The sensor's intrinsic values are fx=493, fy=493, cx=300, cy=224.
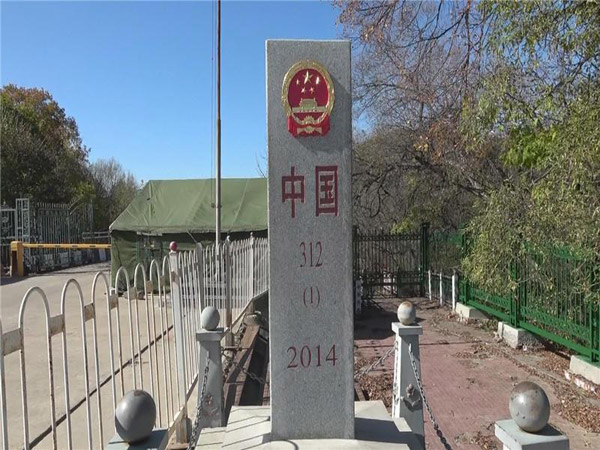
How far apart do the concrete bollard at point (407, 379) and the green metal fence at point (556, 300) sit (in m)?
3.63

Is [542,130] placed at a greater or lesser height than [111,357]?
greater

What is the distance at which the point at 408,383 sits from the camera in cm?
455

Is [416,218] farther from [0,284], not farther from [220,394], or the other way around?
[0,284]

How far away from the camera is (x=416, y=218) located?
16.2 meters

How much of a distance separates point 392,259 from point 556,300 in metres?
7.49

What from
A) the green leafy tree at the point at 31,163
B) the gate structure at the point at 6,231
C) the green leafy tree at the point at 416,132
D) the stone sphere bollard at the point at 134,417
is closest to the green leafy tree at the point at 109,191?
the green leafy tree at the point at 31,163

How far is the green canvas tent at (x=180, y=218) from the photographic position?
13.9 metres

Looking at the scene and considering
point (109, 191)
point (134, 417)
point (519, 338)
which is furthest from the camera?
point (109, 191)

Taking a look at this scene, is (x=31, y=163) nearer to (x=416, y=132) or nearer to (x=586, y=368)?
(x=416, y=132)

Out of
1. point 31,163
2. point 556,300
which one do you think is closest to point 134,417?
point 556,300

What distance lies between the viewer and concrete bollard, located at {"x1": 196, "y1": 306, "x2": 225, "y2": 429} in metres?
4.38

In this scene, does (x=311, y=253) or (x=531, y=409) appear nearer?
(x=531, y=409)

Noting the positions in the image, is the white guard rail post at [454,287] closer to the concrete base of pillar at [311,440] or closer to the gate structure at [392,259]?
the gate structure at [392,259]

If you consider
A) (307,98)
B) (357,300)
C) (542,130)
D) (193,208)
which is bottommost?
(357,300)
